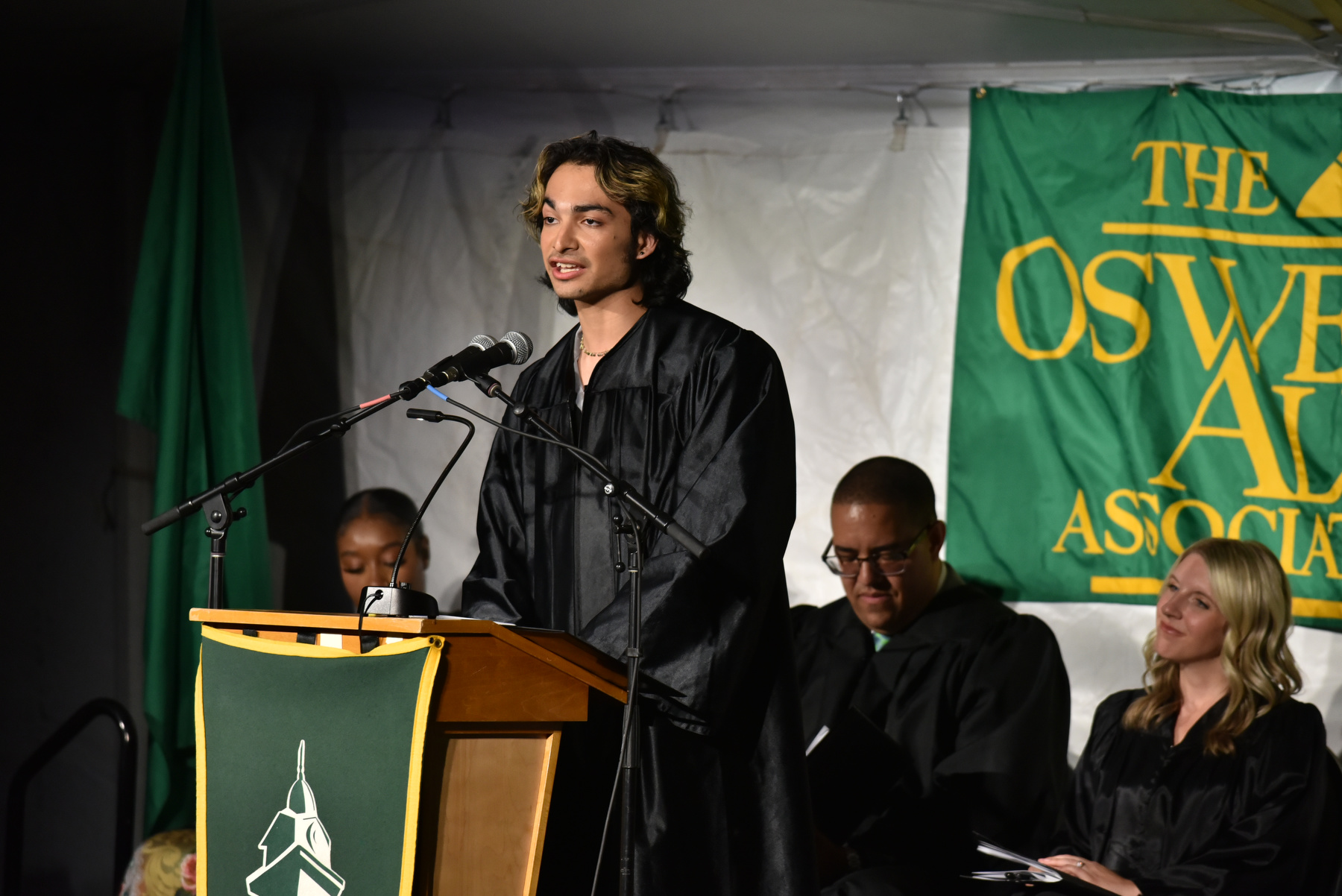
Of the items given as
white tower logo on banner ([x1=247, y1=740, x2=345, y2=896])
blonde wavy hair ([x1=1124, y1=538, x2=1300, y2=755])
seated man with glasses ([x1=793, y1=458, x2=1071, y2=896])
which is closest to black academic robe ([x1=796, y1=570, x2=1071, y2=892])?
seated man with glasses ([x1=793, y1=458, x2=1071, y2=896])

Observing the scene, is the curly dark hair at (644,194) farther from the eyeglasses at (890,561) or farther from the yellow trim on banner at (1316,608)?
the yellow trim on banner at (1316,608)

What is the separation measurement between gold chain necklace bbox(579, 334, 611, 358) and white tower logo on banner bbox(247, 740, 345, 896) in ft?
3.01

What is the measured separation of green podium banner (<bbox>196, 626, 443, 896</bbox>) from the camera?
1712 mm

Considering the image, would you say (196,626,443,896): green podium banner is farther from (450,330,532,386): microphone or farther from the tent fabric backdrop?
the tent fabric backdrop

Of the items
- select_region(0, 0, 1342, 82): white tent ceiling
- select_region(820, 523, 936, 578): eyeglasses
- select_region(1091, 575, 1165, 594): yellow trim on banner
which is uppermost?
select_region(0, 0, 1342, 82): white tent ceiling

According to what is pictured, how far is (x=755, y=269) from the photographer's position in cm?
440

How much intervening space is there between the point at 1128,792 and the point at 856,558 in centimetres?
95

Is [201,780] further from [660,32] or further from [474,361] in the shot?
[660,32]

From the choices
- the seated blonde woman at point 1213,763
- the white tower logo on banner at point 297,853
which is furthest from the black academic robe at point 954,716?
the white tower logo on banner at point 297,853

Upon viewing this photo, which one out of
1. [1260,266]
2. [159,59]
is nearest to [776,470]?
[1260,266]

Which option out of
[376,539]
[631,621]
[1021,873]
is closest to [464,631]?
[631,621]

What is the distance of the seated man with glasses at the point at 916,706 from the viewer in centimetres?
321

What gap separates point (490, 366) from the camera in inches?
79.3

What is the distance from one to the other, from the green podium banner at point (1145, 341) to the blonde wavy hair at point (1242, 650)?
465 mm
